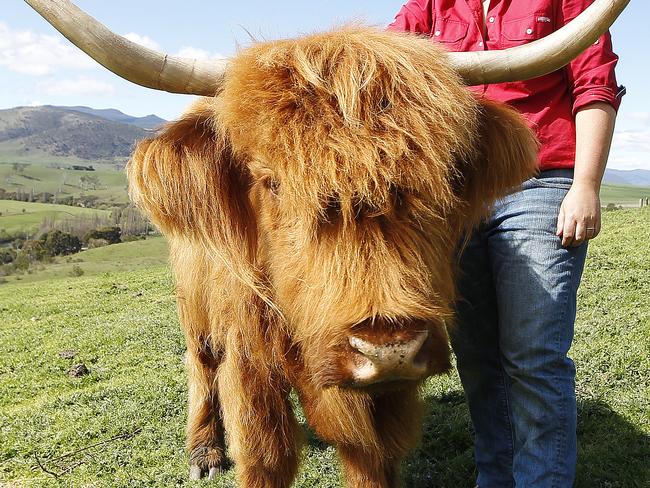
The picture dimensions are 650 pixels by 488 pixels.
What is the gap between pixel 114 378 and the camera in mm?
7105

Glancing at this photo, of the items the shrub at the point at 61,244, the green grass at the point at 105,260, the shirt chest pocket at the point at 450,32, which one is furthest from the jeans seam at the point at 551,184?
the shrub at the point at 61,244

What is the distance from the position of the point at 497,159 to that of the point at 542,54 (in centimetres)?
50

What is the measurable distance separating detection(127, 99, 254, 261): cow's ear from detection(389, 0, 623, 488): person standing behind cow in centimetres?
130

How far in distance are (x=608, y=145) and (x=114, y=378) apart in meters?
6.19

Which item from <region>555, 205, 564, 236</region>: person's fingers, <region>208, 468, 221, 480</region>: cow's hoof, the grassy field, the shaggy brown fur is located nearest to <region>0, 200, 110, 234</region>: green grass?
the grassy field

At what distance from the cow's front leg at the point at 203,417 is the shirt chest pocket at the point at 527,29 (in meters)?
2.97

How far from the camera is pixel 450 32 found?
125 inches

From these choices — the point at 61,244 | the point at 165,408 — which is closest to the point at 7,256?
the point at 61,244

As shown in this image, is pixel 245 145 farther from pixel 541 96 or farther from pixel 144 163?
pixel 541 96

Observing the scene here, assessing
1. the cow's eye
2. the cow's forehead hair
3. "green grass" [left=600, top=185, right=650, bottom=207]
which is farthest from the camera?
"green grass" [left=600, top=185, right=650, bottom=207]

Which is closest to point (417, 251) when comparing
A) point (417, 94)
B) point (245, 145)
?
point (417, 94)

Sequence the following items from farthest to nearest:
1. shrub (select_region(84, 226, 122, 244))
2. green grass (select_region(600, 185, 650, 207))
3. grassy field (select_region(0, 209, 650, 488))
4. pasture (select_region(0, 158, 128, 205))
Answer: pasture (select_region(0, 158, 128, 205)), green grass (select_region(600, 185, 650, 207)), shrub (select_region(84, 226, 122, 244)), grassy field (select_region(0, 209, 650, 488))

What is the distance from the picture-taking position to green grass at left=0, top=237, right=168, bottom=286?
49.0m

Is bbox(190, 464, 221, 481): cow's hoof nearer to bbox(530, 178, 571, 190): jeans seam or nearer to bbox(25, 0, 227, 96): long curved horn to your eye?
bbox(25, 0, 227, 96): long curved horn
